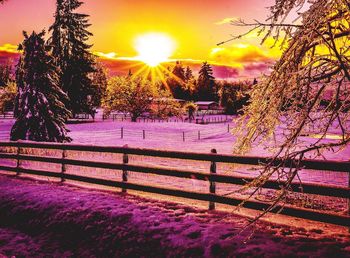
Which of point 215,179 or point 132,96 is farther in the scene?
point 132,96

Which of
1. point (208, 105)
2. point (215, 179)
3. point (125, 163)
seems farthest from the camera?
point (208, 105)

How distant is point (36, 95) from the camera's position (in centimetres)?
1956

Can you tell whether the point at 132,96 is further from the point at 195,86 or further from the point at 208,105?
the point at 195,86

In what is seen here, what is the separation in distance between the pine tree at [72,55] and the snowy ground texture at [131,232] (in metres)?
45.9

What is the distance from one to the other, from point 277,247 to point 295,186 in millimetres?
1362

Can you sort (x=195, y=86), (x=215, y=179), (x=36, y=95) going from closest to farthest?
(x=215, y=179)
(x=36, y=95)
(x=195, y=86)

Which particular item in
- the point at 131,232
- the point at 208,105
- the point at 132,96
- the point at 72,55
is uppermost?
the point at 72,55

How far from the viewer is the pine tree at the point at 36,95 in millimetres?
19375

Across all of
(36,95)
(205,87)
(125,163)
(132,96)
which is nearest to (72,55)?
(132,96)

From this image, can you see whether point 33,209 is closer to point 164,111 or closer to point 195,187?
point 195,187

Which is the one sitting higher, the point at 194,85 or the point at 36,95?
the point at 194,85

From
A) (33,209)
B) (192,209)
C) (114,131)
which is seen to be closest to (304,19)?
(192,209)

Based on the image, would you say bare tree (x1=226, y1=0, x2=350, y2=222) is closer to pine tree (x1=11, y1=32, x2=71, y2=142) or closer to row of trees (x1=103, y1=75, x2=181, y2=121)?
pine tree (x1=11, y1=32, x2=71, y2=142)

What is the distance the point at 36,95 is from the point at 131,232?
1487cm
